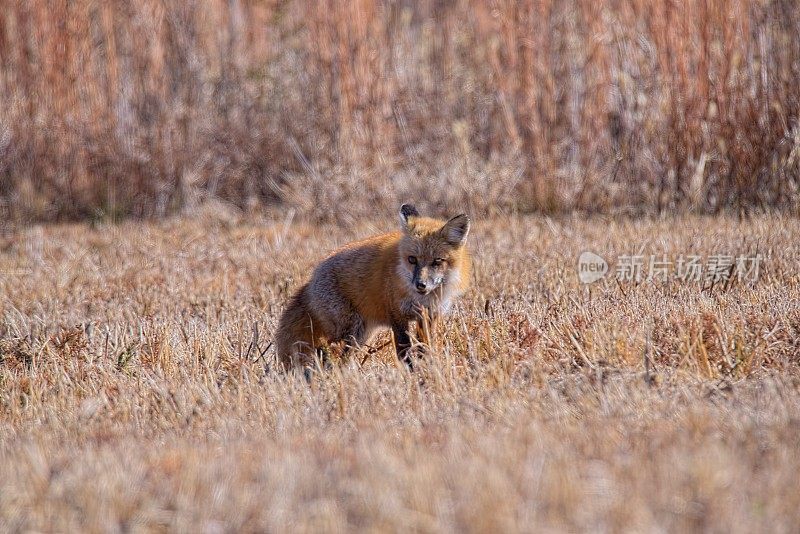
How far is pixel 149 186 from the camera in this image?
11102 mm

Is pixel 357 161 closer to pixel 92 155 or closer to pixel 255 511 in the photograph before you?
pixel 92 155

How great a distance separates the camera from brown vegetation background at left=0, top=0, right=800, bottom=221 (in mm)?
9273

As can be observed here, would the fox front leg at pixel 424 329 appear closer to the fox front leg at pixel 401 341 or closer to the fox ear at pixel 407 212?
the fox front leg at pixel 401 341

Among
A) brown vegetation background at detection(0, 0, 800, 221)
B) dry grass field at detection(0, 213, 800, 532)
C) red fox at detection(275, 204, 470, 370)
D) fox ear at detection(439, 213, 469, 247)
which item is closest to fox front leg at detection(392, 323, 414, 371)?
red fox at detection(275, 204, 470, 370)

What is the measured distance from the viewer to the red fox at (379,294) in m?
5.41

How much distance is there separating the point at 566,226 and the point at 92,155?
5.29m

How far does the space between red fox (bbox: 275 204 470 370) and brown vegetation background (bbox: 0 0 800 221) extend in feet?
13.7

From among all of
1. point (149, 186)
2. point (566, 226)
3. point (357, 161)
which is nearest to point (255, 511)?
point (566, 226)

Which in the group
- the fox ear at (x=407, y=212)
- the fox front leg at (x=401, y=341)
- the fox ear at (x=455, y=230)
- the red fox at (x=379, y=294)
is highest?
the fox ear at (x=407, y=212)

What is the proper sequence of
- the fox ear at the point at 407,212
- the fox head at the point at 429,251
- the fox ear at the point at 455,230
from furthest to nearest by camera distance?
the fox ear at the point at 407,212 → the fox ear at the point at 455,230 → the fox head at the point at 429,251

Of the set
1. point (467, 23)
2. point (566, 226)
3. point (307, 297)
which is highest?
point (467, 23)

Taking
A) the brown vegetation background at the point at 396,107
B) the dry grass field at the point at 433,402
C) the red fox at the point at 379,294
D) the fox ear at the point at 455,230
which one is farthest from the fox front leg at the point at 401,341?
the brown vegetation background at the point at 396,107

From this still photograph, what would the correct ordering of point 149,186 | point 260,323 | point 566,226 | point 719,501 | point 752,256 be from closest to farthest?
1. point 719,501
2. point 260,323
3. point 752,256
4. point 566,226
5. point 149,186

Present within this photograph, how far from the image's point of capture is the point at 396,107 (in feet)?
35.4
